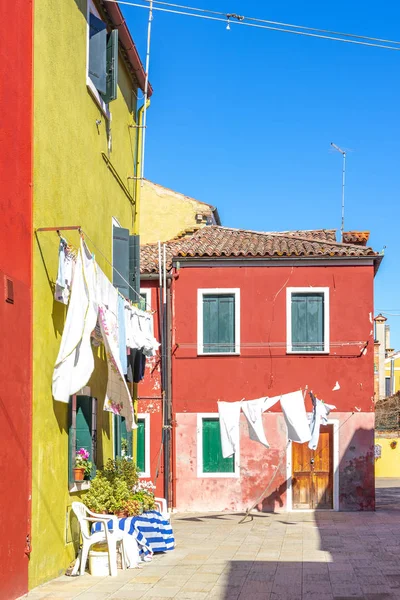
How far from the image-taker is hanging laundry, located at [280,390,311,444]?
19.8 metres

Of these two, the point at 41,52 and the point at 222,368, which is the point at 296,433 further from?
the point at 41,52

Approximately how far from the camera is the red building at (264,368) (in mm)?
22562

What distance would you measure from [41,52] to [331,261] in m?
13.1

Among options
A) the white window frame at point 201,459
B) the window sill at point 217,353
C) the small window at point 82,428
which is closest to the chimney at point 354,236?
the window sill at point 217,353

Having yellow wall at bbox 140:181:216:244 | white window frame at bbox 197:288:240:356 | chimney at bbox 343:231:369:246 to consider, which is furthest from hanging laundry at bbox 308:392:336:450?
yellow wall at bbox 140:181:216:244

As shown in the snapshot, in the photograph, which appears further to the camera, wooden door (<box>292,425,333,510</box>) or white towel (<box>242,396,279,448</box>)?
wooden door (<box>292,425,333,510</box>)

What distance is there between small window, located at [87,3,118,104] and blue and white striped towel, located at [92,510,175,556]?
6.15 m

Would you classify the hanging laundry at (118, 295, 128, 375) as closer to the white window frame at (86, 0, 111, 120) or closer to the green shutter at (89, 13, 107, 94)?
the white window frame at (86, 0, 111, 120)

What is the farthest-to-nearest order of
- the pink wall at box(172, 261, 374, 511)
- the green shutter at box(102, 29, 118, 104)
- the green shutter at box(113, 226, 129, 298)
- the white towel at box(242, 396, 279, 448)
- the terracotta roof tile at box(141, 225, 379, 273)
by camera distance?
the terracotta roof tile at box(141, 225, 379, 273)
the pink wall at box(172, 261, 374, 511)
the white towel at box(242, 396, 279, 448)
the green shutter at box(113, 226, 129, 298)
the green shutter at box(102, 29, 118, 104)

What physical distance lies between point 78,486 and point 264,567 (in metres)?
2.66

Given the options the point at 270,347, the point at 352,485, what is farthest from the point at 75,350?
the point at 352,485

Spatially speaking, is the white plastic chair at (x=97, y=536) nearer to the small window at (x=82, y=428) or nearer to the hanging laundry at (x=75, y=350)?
the small window at (x=82, y=428)

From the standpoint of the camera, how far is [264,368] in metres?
23.0

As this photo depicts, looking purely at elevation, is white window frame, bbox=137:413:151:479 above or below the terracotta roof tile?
below
